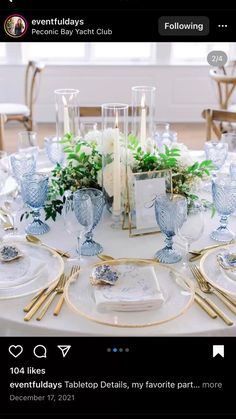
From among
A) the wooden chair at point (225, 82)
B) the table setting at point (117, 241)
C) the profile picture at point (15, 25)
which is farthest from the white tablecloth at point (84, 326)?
the wooden chair at point (225, 82)

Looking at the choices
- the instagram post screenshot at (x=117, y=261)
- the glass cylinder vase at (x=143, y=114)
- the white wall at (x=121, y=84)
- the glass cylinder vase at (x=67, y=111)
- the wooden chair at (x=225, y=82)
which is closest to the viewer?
the instagram post screenshot at (x=117, y=261)

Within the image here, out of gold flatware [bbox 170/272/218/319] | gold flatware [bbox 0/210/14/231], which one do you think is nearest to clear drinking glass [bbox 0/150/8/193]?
gold flatware [bbox 0/210/14/231]

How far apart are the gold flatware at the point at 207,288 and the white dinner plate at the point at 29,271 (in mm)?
288

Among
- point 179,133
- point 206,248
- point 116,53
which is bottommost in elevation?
point 179,133

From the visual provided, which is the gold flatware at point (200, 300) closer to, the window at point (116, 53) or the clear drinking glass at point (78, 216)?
the clear drinking glass at point (78, 216)

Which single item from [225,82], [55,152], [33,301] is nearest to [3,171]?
[55,152]

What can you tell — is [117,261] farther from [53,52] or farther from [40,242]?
[53,52]

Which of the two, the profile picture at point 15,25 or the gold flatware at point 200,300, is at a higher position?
the profile picture at point 15,25

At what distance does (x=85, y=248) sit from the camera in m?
1.18

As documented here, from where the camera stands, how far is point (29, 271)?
1062 mm

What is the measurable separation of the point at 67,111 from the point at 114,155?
368mm
